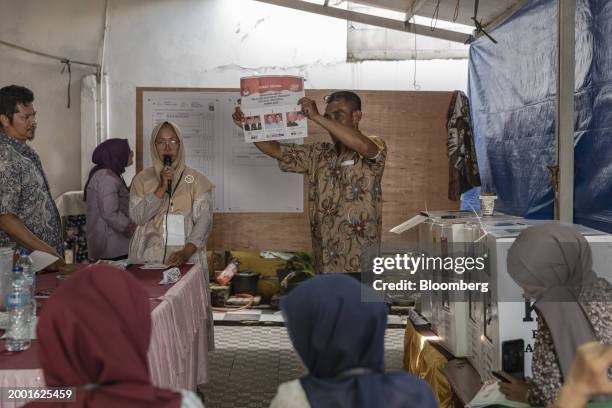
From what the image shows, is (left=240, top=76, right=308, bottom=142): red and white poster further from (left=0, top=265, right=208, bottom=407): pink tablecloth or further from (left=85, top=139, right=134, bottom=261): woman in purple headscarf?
(left=85, top=139, right=134, bottom=261): woman in purple headscarf

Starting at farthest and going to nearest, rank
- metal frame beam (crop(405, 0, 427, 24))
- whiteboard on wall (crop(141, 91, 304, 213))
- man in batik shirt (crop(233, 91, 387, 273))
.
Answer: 1. metal frame beam (crop(405, 0, 427, 24))
2. whiteboard on wall (crop(141, 91, 304, 213))
3. man in batik shirt (crop(233, 91, 387, 273))

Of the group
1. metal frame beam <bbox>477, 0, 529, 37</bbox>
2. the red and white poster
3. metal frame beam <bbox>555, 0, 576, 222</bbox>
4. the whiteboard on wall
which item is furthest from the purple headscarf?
metal frame beam <bbox>555, 0, 576, 222</bbox>

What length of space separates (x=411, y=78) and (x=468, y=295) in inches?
157

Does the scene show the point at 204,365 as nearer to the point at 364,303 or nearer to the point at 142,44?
the point at 364,303

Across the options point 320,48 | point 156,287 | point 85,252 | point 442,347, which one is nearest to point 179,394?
point 156,287

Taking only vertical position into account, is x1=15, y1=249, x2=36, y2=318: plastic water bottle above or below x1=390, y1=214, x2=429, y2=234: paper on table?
below

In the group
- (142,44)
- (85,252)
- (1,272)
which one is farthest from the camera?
(142,44)

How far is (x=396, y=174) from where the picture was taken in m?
4.99

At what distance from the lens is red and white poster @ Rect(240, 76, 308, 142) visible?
13.1 feet

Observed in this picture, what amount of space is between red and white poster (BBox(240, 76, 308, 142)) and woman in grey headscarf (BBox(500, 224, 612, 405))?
1998 mm

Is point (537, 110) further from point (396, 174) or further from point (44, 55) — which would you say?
point (44, 55)

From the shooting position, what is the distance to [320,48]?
22.2 ft

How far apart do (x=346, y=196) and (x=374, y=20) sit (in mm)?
2389

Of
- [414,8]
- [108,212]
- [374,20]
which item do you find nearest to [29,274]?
[108,212]
